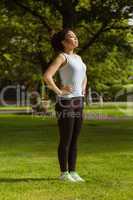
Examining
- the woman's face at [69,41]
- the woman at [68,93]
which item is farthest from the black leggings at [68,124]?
the woman's face at [69,41]

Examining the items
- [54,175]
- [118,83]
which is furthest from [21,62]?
[54,175]

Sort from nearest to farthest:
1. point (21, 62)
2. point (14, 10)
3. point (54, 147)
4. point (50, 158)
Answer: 1. point (50, 158)
2. point (54, 147)
3. point (14, 10)
4. point (21, 62)

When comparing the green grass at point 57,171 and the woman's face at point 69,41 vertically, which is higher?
the woman's face at point 69,41

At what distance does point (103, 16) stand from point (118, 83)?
33296 millimetres

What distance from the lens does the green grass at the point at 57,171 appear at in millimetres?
7582

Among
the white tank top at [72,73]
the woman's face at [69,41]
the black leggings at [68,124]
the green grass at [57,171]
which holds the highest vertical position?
the woman's face at [69,41]

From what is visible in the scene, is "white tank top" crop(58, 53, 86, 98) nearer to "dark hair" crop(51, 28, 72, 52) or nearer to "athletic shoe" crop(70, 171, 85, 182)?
"dark hair" crop(51, 28, 72, 52)

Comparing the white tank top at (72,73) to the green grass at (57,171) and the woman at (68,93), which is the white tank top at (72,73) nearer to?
the woman at (68,93)

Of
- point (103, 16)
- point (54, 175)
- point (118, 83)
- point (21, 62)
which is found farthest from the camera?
point (118, 83)

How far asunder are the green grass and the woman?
1.31 ft

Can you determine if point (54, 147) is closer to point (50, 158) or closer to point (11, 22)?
point (50, 158)

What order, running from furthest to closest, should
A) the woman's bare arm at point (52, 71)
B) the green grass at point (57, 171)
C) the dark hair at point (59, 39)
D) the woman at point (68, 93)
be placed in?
1. the dark hair at point (59, 39)
2. the woman at point (68, 93)
3. the woman's bare arm at point (52, 71)
4. the green grass at point (57, 171)

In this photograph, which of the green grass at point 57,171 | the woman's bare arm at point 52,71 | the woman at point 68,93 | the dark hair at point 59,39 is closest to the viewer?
the green grass at point 57,171

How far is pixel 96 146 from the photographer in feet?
47.6
